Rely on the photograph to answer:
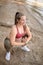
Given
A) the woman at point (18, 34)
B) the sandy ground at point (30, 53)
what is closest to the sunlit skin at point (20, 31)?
the woman at point (18, 34)

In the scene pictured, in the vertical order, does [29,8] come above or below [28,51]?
above

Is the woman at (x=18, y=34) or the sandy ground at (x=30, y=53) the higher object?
the woman at (x=18, y=34)

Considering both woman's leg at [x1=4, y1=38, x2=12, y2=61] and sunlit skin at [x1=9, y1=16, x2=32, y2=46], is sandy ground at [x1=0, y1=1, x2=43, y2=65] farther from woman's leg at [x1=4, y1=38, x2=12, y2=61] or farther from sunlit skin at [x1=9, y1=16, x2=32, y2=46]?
sunlit skin at [x1=9, y1=16, x2=32, y2=46]

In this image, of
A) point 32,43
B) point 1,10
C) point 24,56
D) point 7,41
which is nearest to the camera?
point 7,41

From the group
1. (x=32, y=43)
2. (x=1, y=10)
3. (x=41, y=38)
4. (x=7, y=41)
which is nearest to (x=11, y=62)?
(x=7, y=41)

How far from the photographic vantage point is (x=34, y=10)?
8.51 feet

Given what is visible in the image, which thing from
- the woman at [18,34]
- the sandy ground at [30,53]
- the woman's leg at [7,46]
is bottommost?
the sandy ground at [30,53]

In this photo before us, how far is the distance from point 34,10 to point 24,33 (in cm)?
85

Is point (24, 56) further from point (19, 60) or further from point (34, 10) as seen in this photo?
point (34, 10)

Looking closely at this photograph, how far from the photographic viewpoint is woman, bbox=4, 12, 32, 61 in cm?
171

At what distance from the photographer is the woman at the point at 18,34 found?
171 centimetres

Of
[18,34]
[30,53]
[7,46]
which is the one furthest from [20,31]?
[30,53]

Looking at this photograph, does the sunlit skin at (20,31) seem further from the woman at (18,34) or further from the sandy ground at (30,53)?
the sandy ground at (30,53)

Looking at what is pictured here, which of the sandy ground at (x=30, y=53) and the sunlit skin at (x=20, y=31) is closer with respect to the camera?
the sunlit skin at (x=20, y=31)
